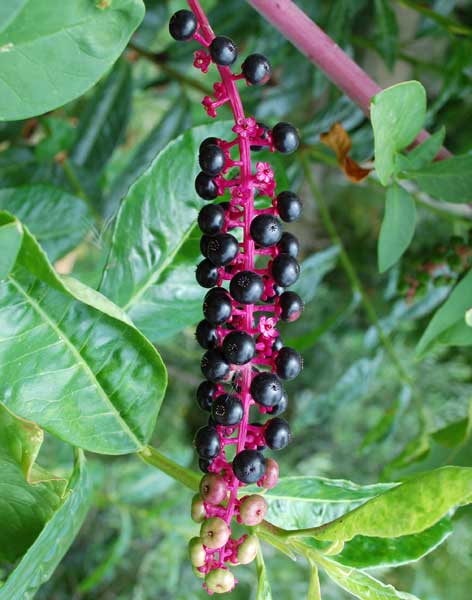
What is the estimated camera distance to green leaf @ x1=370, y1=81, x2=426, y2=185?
1.62 feet

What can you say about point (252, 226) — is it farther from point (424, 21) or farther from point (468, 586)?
point (468, 586)

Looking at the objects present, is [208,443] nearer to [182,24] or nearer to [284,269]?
[284,269]

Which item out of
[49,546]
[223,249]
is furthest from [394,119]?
[49,546]

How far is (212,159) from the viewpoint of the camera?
0.43 meters

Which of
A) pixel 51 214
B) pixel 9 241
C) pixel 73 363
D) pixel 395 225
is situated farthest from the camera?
pixel 51 214

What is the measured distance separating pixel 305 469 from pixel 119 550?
566 mm

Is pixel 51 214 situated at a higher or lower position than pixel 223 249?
lower

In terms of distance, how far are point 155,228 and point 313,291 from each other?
0.48 metres

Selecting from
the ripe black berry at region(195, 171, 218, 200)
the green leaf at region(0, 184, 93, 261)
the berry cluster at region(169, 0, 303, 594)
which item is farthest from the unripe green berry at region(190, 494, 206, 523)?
the green leaf at region(0, 184, 93, 261)

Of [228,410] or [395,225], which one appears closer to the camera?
[228,410]

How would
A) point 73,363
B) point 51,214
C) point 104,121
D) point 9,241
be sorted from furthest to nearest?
point 104,121
point 51,214
point 73,363
point 9,241

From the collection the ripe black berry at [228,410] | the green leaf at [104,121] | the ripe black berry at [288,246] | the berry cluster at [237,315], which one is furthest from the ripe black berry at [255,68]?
the green leaf at [104,121]

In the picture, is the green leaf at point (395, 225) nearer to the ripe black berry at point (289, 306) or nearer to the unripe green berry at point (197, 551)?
the ripe black berry at point (289, 306)

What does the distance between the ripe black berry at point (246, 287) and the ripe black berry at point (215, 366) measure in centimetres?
4
